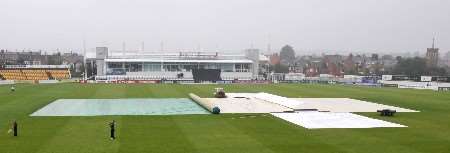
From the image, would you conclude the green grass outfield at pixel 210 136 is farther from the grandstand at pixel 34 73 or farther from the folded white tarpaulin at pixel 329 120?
the grandstand at pixel 34 73

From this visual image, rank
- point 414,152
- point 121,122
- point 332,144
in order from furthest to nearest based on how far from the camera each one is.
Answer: point 121,122, point 332,144, point 414,152

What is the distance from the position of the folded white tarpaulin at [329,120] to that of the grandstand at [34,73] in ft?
249

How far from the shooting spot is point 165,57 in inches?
4146

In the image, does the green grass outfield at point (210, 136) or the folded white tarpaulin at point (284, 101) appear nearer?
the green grass outfield at point (210, 136)

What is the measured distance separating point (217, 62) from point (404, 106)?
60.5 m

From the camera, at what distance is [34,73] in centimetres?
10262

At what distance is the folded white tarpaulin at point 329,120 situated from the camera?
91.9ft

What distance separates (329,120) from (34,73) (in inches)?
3302

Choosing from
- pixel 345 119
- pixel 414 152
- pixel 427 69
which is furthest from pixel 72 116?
pixel 427 69

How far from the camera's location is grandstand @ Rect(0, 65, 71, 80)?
324ft

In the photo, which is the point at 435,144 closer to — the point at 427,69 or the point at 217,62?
the point at 217,62

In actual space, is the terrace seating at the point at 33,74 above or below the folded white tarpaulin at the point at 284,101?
above

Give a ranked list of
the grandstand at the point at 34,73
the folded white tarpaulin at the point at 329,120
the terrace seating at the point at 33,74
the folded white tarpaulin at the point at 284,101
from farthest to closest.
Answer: the grandstand at the point at 34,73
the terrace seating at the point at 33,74
the folded white tarpaulin at the point at 284,101
the folded white tarpaulin at the point at 329,120

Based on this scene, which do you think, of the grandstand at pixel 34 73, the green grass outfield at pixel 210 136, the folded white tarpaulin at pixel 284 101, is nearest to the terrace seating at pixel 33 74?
the grandstand at pixel 34 73
